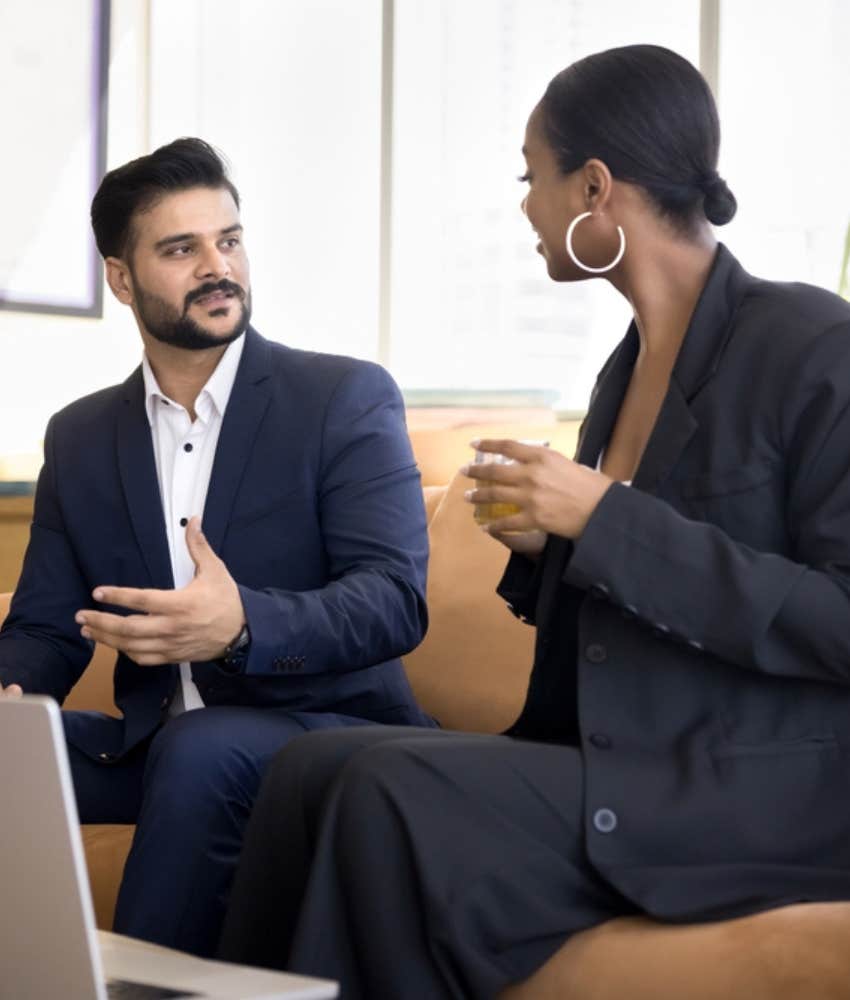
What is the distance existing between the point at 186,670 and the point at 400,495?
405mm

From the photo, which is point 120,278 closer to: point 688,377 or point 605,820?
point 688,377

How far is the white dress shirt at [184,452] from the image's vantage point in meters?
2.48

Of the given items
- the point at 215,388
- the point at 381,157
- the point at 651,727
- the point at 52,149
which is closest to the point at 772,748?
the point at 651,727

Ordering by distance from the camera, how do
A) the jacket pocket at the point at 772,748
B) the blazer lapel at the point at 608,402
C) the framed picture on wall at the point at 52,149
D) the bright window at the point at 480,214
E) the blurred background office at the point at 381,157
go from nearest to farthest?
1. the jacket pocket at the point at 772,748
2. the blazer lapel at the point at 608,402
3. the blurred background office at the point at 381,157
4. the framed picture on wall at the point at 52,149
5. the bright window at the point at 480,214

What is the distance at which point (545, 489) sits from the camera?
65.3 inches

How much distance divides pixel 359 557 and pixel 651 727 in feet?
2.44

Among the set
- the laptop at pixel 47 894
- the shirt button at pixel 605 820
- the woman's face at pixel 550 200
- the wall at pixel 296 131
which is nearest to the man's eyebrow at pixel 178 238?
the woman's face at pixel 550 200

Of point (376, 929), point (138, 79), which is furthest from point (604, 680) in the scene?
point (138, 79)

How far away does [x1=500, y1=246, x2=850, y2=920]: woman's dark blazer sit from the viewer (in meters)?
1.62

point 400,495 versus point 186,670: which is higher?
point 400,495

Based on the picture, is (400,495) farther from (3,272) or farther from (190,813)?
(3,272)

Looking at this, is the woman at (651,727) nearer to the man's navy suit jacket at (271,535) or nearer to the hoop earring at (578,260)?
the hoop earring at (578,260)

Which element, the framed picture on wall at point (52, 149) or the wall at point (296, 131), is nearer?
the framed picture on wall at point (52, 149)

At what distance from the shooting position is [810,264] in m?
4.52
